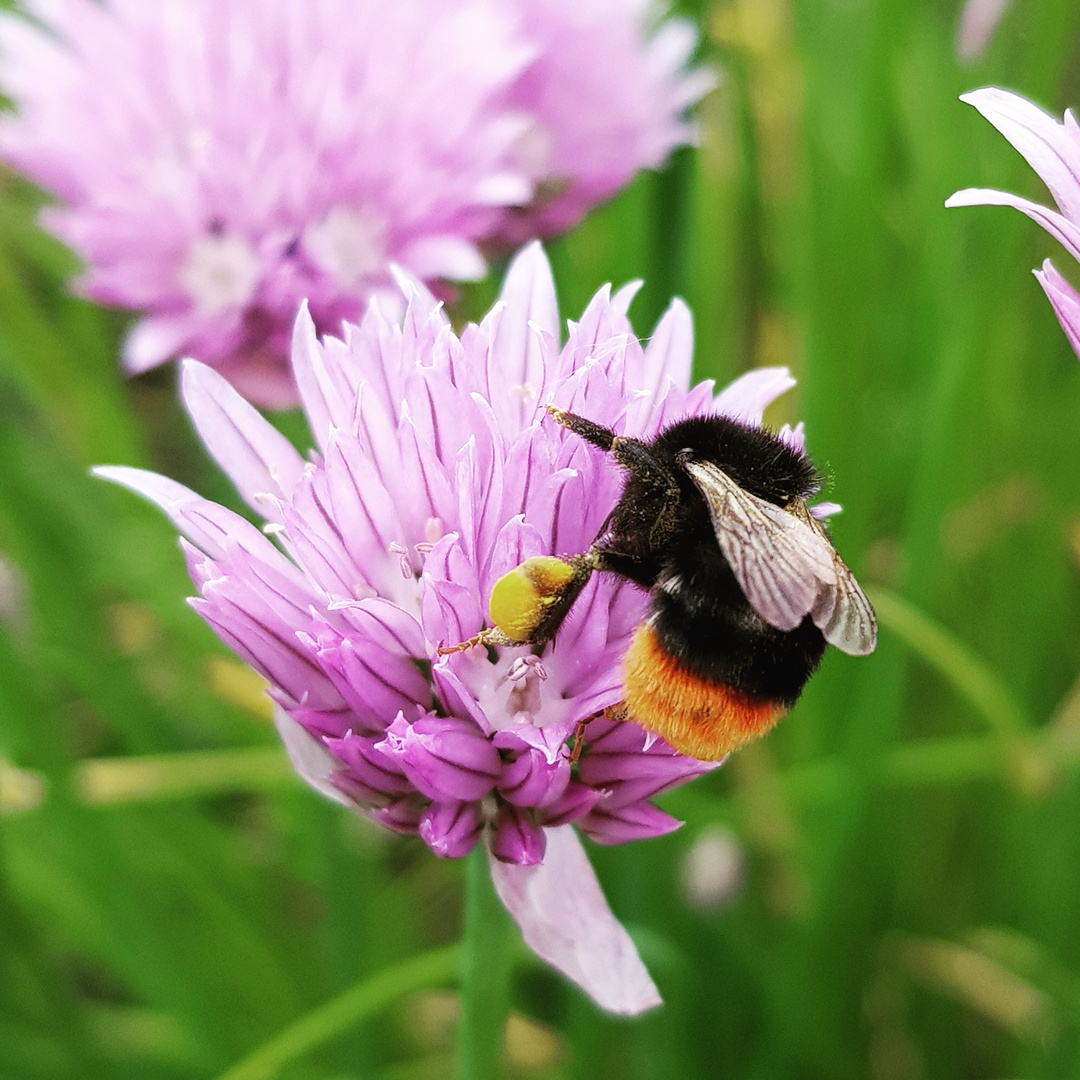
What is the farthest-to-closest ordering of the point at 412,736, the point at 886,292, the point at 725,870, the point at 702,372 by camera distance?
the point at 886,292 < the point at 702,372 < the point at 725,870 < the point at 412,736

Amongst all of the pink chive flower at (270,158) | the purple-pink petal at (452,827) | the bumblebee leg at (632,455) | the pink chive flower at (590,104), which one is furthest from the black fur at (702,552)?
the pink chive flower at (590,104)

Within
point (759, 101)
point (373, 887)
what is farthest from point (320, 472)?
point (759, 101)

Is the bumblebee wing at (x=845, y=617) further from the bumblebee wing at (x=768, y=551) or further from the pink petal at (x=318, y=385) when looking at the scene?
the pink petal at (x=318, y=385)

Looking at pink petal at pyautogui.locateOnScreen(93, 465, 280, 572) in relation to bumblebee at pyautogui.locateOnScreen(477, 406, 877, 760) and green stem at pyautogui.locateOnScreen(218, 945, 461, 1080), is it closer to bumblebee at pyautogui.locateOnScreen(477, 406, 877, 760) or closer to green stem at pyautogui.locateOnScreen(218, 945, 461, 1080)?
bumblebee at pyautogui.locateOnScreen(477, 406, 877, 760)

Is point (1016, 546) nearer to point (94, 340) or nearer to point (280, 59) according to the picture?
point (280, 59)

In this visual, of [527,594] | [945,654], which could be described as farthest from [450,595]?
[945,654]

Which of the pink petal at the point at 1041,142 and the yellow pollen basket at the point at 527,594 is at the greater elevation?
the pink petal at the point at 1041,142

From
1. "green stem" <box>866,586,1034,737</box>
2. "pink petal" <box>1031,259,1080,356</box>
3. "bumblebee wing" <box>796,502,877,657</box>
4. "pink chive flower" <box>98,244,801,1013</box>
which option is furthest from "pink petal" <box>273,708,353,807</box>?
"green stem" <box>866,586,1034,737</box>
